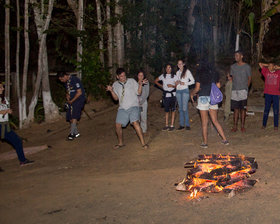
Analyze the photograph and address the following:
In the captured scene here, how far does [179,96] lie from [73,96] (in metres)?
2.81

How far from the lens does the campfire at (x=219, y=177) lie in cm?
551

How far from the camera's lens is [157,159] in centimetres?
775

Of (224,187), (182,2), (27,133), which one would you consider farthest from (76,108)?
(182,2)

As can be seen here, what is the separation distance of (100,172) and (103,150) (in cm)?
172

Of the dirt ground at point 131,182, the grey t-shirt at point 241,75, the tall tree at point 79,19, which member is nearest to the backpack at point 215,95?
the dirt ground at point 131,182

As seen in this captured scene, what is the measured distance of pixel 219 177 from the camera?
5.64 m

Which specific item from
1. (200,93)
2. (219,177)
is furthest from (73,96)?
(219,177)

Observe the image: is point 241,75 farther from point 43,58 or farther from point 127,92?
point 43,58

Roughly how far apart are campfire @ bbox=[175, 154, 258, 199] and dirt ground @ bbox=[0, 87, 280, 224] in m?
0.14

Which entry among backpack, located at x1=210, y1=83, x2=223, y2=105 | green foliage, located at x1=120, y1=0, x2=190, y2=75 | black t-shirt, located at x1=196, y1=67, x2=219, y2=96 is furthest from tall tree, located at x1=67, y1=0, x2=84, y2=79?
backpack, located at x1=210, y1=83, x2=223, y2=105

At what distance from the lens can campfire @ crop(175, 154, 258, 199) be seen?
5.51m

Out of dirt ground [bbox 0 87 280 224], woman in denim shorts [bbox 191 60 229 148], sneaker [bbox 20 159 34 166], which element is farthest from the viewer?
sneaker [bbox 20 159 34 166]

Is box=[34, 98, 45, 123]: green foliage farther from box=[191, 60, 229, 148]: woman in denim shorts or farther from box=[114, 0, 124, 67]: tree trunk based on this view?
box=[191, 60, 229, 148]: woman in denim shorts

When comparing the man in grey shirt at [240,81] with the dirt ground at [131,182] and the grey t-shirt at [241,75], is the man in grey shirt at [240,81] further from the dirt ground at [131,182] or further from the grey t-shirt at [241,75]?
the dirt ground at [131,182]
